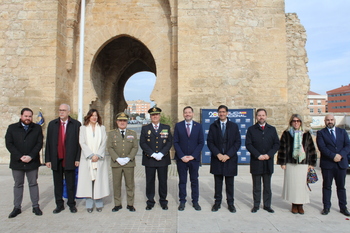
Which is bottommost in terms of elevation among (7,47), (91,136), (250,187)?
(250,187)

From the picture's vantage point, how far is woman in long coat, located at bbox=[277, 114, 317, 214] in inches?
187

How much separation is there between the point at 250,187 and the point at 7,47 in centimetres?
944

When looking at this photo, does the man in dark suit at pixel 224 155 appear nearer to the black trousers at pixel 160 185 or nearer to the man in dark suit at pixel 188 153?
the man in dark suit at pixel 188 153

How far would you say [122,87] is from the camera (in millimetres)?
16516

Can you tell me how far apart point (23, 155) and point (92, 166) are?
118 cm

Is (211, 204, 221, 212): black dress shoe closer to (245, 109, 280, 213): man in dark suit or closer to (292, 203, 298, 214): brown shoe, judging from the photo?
(245, 109, 280, 213): man in dark suit

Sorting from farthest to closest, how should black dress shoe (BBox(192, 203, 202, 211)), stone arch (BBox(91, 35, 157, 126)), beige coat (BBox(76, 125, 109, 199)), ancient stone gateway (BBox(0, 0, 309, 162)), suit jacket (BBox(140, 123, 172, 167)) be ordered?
stone arch (BBox(91, 35, 157, 126)) < ancient stone gateway (BBox(0, 0, 309, 162)) < suit jacket (BBox(140, 123, 172, 167)) < black dress shoe (BBox(192, 203, 202, 211)) < beige coat (BBox(76, 125, 109, 199))

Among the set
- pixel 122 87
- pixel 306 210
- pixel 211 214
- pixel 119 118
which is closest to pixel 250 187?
pixel 306 210

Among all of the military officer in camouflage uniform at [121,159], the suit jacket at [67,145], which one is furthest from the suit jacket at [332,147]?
the suit jacket at [67,145]

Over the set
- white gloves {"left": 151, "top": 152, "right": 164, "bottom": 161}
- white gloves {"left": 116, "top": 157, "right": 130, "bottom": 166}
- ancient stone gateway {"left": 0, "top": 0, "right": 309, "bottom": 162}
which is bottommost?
white gloves {"left": 116, "top": 157, "right": 130, "bottom": 166}

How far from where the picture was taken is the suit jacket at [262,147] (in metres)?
4.94

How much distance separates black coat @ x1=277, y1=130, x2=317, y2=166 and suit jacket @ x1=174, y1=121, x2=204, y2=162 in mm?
1452

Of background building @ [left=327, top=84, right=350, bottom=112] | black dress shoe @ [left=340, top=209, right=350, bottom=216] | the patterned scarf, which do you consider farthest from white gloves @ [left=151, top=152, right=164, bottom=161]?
background building @ [left=327, top=84, right=350, bottom=112]

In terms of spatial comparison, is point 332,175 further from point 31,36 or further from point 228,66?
point 31,36
